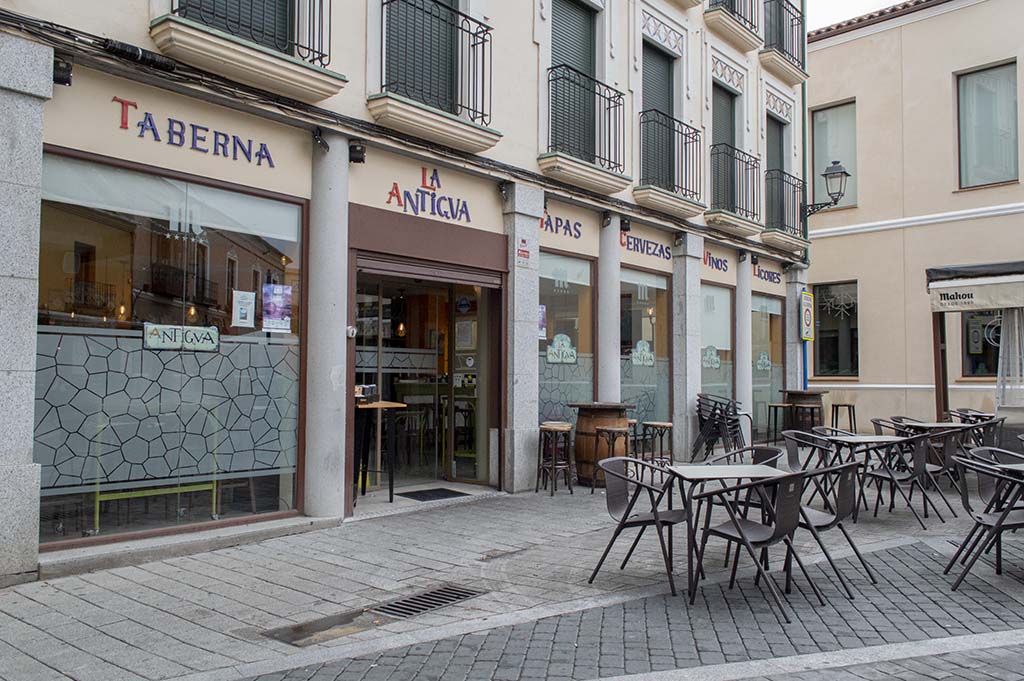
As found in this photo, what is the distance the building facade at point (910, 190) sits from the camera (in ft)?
60.4

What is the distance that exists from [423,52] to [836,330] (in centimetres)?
1483

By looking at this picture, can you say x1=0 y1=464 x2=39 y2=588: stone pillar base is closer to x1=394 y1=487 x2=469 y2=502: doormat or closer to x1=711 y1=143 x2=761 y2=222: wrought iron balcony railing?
x1=394 y1=487 x2=469 y2=502: doormat

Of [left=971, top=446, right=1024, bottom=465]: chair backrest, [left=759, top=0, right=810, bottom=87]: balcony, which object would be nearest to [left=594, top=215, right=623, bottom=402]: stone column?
[left=971, top=446, right=1024, bottom=465]: chair backrest

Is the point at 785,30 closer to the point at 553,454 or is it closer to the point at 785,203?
the point at 785,203

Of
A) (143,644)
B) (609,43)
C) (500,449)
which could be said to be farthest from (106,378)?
(609,43)

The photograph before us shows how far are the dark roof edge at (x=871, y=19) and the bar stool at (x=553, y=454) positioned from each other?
14920mm

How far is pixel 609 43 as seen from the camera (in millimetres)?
12086

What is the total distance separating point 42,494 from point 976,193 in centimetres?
1896

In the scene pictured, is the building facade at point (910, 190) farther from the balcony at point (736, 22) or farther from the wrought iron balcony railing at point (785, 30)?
the balcony at point (736, 22)

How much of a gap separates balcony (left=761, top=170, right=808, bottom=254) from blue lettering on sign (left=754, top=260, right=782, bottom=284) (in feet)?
1.68

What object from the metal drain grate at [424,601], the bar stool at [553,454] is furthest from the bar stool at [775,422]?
the metal drain grate at [424,601]

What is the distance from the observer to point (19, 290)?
5.97m

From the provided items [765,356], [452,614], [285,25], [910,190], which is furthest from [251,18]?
[910,190]

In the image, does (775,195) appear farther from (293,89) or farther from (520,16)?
(293,89)
